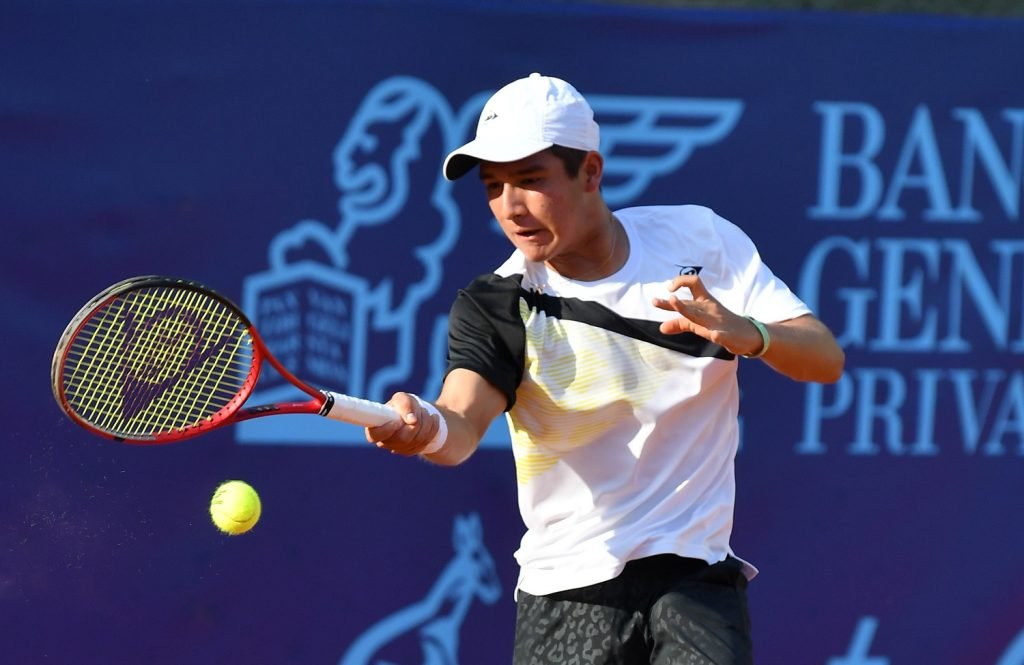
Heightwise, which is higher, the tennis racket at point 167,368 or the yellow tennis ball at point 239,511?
the tennis racket at point 167,368

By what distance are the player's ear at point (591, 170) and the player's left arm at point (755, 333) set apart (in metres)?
0.27

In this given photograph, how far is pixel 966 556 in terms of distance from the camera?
4734mm

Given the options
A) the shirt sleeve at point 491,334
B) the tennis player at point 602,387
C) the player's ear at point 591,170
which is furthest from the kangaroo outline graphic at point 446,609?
the player's ear at point 591,170

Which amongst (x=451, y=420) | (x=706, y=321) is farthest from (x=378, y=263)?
(x=706, y=321)

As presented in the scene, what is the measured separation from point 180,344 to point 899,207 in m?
2.25

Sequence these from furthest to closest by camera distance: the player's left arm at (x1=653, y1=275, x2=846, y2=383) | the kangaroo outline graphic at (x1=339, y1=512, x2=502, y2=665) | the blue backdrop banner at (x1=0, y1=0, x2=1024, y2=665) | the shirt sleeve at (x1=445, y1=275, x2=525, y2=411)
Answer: the kangaroo outline graphic at (x1=339, y1=512, x2=502, y2=665) < the blue backdrop banner at (x1=0, y1=0, x2=1024, y2=665) < the shirt sleeve at (x1=445, y1=275, x2=525, y2=411) < the player's left arm at (x1=653, y1=275, x2=846, y2=383)

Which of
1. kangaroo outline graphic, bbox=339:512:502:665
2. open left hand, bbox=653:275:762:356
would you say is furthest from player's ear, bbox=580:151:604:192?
kangaroo outline graphic, bbox=339:512:502:665

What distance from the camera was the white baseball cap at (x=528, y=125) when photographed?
314 cm

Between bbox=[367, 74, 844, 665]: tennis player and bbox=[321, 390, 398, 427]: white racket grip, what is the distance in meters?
0.29

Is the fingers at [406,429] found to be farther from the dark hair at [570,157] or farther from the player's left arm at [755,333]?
the dark hair at [570,157]

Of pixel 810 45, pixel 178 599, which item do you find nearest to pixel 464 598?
pixel 178 599

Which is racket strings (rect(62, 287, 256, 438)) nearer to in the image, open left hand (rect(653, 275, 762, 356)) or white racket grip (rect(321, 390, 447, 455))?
white racket grip (rect(321, 390, 447, 455))

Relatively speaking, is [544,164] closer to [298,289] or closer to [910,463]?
[298,289]

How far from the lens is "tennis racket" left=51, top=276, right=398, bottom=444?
290 centimetres
